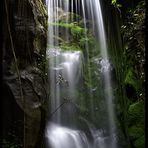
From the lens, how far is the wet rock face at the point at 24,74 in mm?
6465

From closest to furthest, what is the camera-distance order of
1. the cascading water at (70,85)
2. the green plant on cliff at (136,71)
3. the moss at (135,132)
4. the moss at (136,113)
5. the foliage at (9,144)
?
the foliage at (9,144) → the green plant on cliff at (136,71) → the moss at (135,132) → the cascading water at (70,85) → the moss at (136,113)

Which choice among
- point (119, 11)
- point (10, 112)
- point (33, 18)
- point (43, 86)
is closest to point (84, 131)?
point (43, 86)

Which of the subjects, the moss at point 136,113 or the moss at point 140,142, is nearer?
the moss at point 140,142

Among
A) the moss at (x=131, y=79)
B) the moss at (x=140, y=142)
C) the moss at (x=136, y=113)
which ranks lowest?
the moss at (x=140, y=142)

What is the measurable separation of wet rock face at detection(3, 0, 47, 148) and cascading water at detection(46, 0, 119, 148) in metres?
0.97

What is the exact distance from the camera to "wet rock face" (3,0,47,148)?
6.46 m

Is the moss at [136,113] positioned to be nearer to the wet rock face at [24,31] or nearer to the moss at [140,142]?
the moss at [140,142]

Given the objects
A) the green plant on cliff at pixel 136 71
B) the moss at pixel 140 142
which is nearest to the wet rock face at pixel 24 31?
the green plant on cliff at pixel 136 71

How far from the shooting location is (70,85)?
9961 mm

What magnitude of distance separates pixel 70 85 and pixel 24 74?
10.5ft

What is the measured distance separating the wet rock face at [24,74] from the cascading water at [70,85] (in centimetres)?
97

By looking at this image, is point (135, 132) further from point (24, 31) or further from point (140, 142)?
point (24, 31)

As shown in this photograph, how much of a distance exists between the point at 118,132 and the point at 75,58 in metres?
3.10

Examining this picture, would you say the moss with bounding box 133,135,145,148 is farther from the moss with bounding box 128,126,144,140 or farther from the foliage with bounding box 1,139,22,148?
the foliage with bounding box 1,139,22,148
